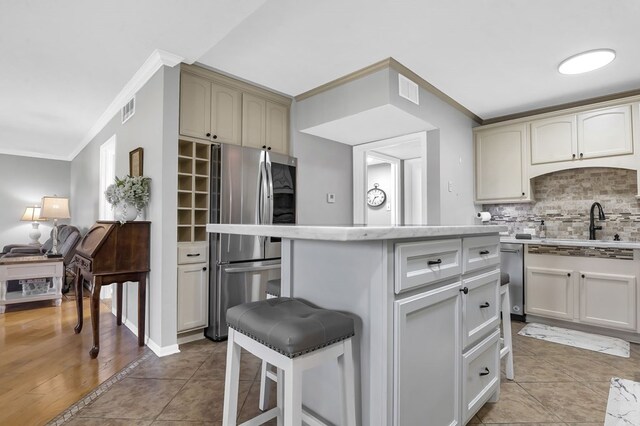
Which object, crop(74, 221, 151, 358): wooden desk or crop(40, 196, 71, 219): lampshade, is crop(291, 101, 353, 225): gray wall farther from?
crop(40, 196, 71, 219): lampshade

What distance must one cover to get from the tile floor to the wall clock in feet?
12.5

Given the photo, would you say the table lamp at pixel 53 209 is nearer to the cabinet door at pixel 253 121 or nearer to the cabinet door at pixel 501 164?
the cabinet door at pixel 253 121

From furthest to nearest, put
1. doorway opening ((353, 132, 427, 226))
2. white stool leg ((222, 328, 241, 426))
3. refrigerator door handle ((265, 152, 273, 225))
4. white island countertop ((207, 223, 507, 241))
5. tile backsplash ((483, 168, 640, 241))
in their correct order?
doorway opening ((353, 132, 427, 226)), tile backsplash ((483, 168, 640, 241)), refrigerator door handle ((265, 152, 273, 225)), white stool leg ((222, 328, 241, 426)), white island countertop ((207, 223, 507, 241))

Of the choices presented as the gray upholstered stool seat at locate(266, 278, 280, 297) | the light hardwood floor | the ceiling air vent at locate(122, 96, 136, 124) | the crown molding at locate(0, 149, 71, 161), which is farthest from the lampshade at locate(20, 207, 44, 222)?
the gray upholstered stool seat at locate(266, 278, 280, 297)

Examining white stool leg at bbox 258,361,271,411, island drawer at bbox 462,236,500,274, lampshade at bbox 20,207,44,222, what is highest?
lampshade at bbox 20,207,44,222

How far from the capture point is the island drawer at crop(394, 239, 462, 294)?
3.66 feet

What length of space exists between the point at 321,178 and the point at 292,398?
3.00 m

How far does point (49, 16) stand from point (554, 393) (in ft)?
13.3

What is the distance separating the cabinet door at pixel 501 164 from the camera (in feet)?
12.3

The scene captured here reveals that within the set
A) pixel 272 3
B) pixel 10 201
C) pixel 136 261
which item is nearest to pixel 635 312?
pixel 272 3

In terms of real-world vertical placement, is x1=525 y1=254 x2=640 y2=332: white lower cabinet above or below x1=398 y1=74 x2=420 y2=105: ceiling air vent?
below

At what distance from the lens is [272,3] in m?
2.02

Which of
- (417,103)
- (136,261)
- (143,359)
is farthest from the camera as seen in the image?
(417,103)

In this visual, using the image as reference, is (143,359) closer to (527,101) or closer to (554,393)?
(554,393)
